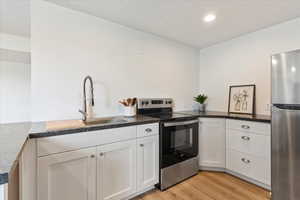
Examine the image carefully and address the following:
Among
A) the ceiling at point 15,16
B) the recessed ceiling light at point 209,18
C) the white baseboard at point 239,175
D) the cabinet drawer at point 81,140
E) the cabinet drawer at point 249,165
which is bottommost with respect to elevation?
the white baseboard at point 239,175

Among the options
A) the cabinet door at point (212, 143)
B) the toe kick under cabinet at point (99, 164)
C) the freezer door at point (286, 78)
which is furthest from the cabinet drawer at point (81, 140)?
the freezer door at point (286, 78)

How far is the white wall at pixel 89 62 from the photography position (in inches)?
65.6

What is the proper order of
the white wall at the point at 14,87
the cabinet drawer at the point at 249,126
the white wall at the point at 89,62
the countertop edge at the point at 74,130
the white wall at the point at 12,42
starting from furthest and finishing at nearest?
the white wall at the point at 14,87, the white wall at the point at 12,42, the cabinet drawer at the point at 249,126, the white wall at the point at 89,62, the countertop edge at the point at 74,130

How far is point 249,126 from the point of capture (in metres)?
2.07

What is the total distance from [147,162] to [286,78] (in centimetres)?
172

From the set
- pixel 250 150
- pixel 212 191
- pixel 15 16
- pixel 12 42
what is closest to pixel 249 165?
pixel 250 150

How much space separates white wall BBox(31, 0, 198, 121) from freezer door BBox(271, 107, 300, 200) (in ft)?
5.39

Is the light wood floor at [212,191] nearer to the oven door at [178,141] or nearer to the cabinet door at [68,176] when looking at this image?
the oven door at [178,141]

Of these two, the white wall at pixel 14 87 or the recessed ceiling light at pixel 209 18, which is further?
the white wall at pixel 14 87

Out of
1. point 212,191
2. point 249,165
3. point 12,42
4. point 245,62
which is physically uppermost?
point 12,42

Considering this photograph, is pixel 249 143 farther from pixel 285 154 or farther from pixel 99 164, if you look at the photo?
pixel 99 164

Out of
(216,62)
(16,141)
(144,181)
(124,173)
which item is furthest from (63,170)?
(216,62)

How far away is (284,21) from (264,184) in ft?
7.43

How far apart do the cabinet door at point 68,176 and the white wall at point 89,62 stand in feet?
2.03
